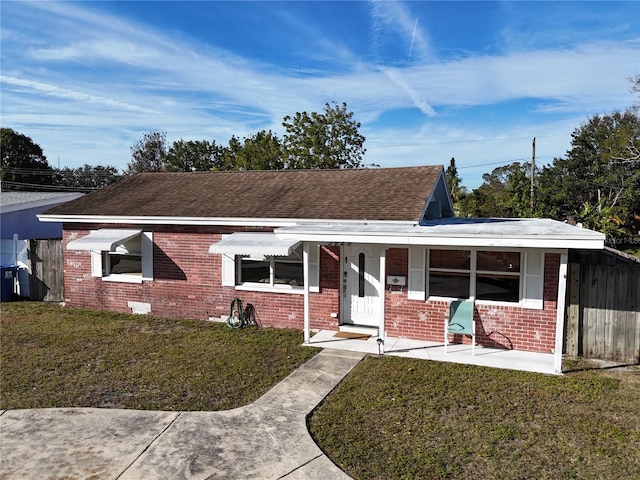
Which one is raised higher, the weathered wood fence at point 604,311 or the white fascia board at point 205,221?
the white fascia board at point 205,221

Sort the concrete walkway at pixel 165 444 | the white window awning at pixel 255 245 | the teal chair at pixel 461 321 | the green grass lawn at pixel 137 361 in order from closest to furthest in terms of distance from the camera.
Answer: the concrete walkway at pixel 165 444 → the green grass lawn at pixel 137 361 → the teal chair at pixel 461 321 → the white window awning at pixel 255 245

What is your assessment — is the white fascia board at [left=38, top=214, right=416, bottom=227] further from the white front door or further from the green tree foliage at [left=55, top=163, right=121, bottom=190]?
the green tree foliage at [left=55, top=163, right=121, bottom=190]

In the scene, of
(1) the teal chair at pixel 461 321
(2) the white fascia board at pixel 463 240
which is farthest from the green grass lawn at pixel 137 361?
(1) the teal chair at pixel 461 321

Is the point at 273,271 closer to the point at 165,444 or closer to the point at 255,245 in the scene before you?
the point at 255,245

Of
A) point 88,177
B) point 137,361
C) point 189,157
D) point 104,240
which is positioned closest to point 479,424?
point 137,361

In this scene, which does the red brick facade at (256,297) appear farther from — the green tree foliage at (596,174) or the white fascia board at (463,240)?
the green tree foliage at (596,174)

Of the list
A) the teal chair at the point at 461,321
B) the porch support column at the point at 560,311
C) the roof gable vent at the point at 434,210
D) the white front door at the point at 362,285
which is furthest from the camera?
the roof gable vent at the point at 434,210

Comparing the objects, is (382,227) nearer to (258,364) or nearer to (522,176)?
(258,364)

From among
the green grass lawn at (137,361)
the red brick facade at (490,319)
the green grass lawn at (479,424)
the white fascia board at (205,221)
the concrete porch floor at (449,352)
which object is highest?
the white fascia board at (205,221)
